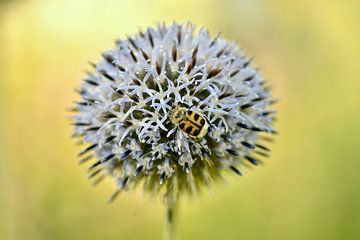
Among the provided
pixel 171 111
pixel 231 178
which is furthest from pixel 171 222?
pixel 231 178

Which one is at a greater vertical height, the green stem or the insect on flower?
the insect on flower

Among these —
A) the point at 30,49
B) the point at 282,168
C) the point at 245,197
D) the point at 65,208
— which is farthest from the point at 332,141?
the point at 30,49

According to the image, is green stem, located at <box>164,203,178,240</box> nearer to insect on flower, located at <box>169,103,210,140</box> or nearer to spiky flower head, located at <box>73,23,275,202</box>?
spiky flower head, located at <box>73,23,275,202</box>

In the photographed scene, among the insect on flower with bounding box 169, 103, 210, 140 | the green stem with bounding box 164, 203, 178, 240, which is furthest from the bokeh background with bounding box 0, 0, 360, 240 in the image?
the insect on flower with bounding box 169, 103, 210, 140

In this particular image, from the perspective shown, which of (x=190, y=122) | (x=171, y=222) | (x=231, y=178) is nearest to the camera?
(x=190, y=122)

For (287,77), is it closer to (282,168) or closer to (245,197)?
(282,168)

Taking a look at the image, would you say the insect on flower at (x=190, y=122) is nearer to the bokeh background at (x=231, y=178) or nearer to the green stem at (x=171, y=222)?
the green stem at (x=171, y=222)

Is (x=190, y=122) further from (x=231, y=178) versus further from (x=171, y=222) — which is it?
(x=231, y=178)
